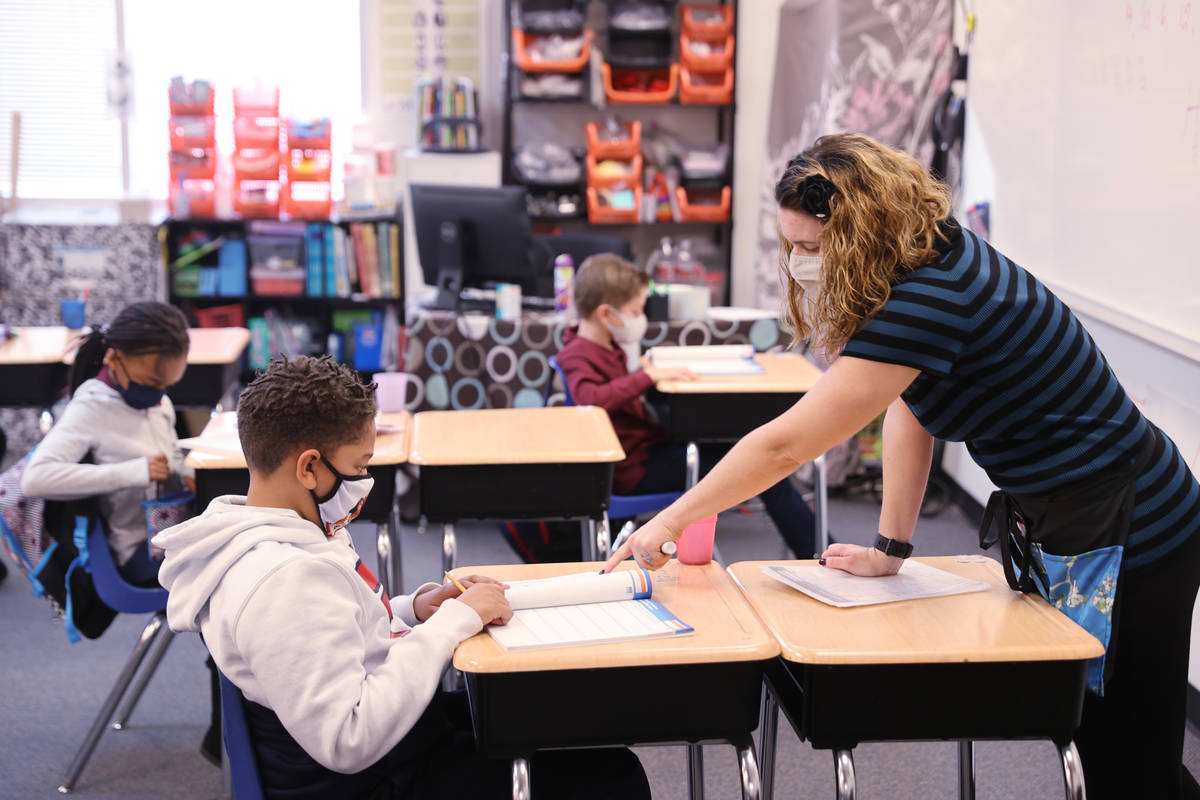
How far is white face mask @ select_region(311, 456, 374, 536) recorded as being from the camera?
144 centimetres

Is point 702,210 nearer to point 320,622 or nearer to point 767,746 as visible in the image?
point 767,746

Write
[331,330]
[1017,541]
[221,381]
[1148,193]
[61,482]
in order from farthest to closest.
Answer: [331,330]
[221,381]
[1148,193]
[61,482]
[1017,541]

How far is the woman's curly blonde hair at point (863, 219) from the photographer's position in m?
1.43

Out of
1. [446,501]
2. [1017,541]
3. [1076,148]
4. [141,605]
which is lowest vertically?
[141,605]

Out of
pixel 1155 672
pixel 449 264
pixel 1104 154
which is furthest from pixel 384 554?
pixel 1104 154

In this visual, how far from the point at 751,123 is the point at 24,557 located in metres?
4.38

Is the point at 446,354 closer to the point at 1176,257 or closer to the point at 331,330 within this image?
→ the point at 331,330

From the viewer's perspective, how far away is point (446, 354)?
12.8ft

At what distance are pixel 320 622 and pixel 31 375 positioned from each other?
106 inches

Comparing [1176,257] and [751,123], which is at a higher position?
[751,123]

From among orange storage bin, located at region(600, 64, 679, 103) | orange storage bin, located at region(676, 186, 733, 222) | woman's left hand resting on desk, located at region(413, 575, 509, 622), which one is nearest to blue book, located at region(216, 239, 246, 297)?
orange storage bin, located at region(600, 64, 679, 103)

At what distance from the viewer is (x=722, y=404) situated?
117 inches

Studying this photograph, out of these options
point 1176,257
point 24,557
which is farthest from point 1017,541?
point 24,557

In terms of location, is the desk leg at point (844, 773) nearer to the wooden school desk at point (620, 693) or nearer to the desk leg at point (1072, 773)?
the wooden school desk at point (620, 693)
